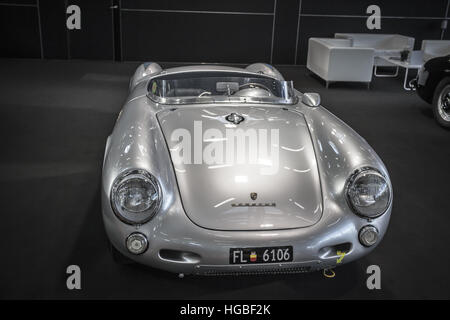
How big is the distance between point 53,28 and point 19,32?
694 millimetres

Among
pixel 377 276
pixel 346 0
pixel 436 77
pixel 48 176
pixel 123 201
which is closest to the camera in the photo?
pixel 123 201

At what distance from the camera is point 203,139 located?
2.61m

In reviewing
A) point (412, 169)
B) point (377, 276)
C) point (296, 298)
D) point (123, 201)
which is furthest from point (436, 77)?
point (123, 201)

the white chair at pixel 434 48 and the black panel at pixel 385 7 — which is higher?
the black panel at pixel 385 7

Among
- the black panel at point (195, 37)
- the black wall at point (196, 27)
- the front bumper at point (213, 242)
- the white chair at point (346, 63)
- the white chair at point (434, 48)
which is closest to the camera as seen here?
the front bumper at point (213, 242)

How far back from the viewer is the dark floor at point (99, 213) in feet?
7.90

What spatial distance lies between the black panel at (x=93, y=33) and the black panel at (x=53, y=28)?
0.18 metres

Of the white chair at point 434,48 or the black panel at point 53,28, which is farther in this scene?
the black panel at point 53,28

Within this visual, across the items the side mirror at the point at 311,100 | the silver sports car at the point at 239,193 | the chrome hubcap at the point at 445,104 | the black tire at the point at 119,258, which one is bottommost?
Result: the black tire at the point at 119,258

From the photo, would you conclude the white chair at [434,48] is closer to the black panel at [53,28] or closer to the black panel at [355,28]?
the black panel at [355,28]

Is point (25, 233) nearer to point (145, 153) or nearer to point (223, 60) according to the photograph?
point (145, 153)

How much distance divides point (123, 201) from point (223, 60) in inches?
326

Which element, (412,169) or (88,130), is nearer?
(412,169)

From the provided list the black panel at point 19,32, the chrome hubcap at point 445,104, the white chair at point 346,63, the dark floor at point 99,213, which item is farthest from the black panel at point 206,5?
the chrome hubcap at point 445,104
